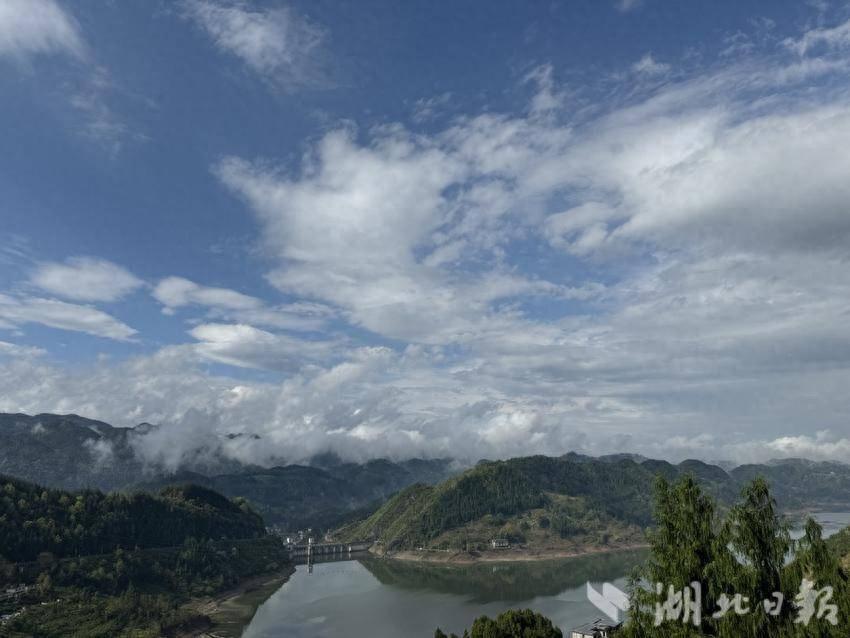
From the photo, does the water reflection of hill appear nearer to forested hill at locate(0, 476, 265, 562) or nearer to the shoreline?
the shoreline

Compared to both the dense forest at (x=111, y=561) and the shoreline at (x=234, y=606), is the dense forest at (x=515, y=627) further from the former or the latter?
the shoreline at (x=234, y=606)

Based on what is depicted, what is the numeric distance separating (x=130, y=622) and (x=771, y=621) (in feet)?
369

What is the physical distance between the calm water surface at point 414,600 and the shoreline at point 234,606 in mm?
3078

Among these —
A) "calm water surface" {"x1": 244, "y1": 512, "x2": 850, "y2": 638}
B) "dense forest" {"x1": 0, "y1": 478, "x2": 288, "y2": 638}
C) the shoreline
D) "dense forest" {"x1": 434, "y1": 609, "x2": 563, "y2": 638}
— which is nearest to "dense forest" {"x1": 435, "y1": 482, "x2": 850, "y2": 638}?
"dense forest" {"x1": 434, "y1": 609, "x2": 563, "y2": 638}

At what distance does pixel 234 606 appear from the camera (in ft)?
439

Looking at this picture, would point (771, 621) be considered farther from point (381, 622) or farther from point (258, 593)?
point (258, 593)

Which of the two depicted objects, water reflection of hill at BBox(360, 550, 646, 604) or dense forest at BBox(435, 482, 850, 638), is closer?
dense forest at BBox(435, 482, 850, 638)

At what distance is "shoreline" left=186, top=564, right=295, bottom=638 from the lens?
4262 inches

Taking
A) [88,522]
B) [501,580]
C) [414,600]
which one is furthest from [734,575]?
[88,522]

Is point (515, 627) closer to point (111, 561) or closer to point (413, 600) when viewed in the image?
point (413, 600)

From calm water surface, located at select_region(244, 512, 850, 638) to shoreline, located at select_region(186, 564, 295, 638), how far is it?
3078mm

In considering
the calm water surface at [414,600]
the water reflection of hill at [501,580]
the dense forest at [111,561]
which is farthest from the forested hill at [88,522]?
the water reflection of hill at [501,580]

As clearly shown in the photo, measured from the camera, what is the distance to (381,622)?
112875mm

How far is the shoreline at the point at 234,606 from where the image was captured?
108 meters
